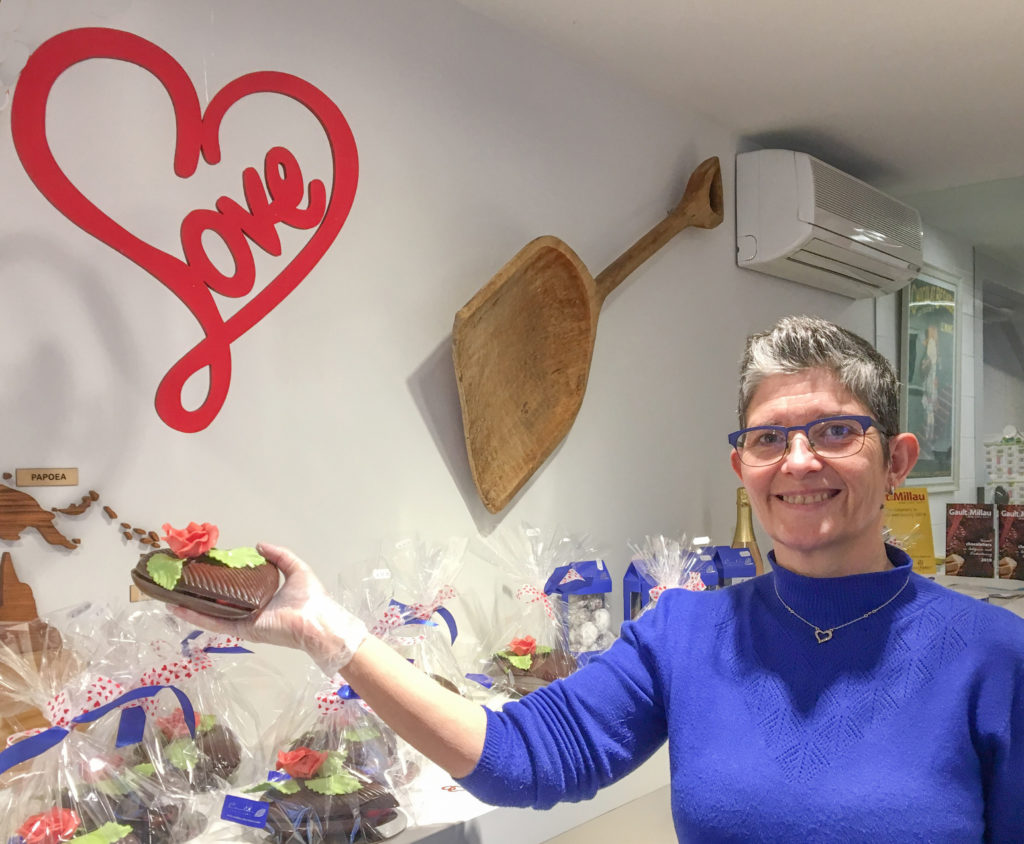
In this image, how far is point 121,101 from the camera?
164 cm

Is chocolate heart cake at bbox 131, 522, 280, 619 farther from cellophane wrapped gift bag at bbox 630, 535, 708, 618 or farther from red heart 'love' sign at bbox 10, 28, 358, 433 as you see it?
cellophane wrapped gift bag at bbox 630, 535, 708, 618

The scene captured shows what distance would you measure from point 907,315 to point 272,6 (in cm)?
322

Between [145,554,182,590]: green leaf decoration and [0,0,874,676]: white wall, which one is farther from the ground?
[0,0,874,676]: white wall

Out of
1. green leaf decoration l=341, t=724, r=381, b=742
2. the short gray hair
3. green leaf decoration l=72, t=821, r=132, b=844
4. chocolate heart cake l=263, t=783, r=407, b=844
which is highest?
the short gray hair

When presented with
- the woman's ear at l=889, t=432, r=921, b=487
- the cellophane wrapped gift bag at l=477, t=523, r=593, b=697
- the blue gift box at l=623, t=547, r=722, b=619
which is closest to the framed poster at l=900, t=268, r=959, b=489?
the blue gift box at l=623, t=547, r=722, b=619

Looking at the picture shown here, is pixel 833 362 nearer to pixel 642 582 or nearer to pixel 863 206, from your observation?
pixel 642 582

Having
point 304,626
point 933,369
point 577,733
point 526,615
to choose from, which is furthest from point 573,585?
point 933,369

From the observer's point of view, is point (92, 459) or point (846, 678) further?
point (92, 459)

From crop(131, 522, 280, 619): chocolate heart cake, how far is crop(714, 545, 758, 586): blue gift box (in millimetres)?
1685

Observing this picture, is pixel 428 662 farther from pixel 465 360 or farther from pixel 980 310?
pixel 980 310

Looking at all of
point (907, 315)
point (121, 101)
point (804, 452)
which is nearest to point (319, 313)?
point (121, 101)

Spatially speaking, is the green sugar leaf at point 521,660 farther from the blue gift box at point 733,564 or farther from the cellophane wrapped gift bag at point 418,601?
the blue gift box at point 733,564

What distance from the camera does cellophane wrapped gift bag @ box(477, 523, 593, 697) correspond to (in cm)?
201

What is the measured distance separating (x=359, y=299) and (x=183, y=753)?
1007 millimetres
